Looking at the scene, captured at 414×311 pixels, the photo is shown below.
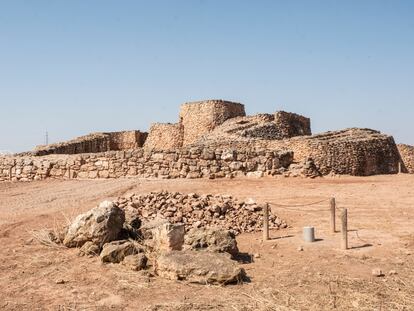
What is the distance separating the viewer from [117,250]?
23.0ft

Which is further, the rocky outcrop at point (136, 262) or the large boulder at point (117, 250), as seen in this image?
the large boulder at point (117, 250)

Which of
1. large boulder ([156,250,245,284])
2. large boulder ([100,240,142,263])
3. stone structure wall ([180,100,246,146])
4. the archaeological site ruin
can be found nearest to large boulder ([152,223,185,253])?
large boulder ([100,240,142,263])

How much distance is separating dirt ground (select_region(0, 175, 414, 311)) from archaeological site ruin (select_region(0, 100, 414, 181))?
3.75 metres

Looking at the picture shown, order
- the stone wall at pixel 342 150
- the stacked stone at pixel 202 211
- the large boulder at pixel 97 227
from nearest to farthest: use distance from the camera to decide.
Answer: the large boulder at pixel 97 227, the stacked stone at pixel 202 211, the stone wall at pixel 342 150

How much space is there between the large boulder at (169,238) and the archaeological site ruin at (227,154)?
324 inches

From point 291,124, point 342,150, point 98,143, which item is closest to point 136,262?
point 342,150

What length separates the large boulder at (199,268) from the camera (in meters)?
5.88

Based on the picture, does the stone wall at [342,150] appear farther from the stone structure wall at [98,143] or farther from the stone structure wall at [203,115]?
the stone structure wall at [98,143]

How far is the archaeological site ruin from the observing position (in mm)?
15594

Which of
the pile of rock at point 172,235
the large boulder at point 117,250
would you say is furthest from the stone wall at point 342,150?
the large boulder at point 117,250

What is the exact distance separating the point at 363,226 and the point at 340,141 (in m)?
10.6

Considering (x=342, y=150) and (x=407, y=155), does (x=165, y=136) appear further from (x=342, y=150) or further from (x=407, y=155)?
(x=407, y=155)

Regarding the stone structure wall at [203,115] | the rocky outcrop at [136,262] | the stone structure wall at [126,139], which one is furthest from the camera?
the stone structure wall at [126,139]

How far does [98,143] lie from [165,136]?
4.95m
